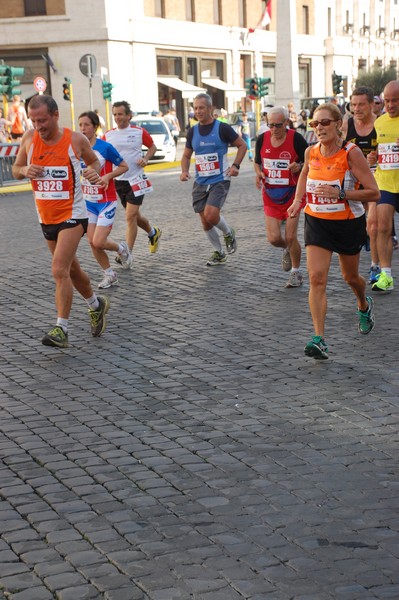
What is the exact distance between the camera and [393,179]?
32.3 feet

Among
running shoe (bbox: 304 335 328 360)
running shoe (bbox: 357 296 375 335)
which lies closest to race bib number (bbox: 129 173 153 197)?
running shoe (bbox: 357 296 375 335)

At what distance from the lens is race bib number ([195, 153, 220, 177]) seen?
11820 mm

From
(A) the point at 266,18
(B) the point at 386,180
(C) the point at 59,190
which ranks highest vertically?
(A) the point at 266,18

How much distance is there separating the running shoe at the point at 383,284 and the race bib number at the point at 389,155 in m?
0.98

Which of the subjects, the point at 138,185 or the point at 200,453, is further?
the point at 138,185

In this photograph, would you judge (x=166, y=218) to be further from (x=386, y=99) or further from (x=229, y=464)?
(x=229, y=464)

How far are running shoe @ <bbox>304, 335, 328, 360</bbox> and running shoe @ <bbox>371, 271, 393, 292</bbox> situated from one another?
264 cm

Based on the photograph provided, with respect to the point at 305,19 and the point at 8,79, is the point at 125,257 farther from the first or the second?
the point at 305,19

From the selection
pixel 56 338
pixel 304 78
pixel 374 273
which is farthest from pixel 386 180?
pixel 304 78

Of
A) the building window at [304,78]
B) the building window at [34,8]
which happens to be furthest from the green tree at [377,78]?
the building window at [34,8]

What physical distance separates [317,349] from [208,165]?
502 cm

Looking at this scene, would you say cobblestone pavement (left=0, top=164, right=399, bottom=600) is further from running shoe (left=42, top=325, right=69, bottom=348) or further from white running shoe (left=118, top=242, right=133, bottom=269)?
white running shoe (left=118, top=242, right=133, bottom=269)

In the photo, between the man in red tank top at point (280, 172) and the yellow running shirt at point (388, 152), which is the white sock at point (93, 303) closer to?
the man in red tank top at point (280, 172)

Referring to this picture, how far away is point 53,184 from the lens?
26.4 feet
